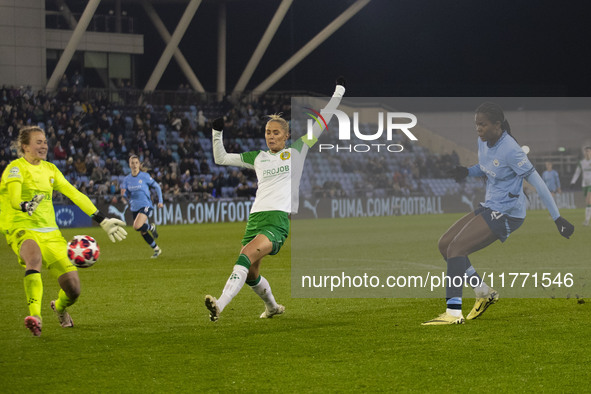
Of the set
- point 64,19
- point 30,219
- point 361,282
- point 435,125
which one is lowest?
point 361,282

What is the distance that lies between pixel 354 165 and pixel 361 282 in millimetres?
22159

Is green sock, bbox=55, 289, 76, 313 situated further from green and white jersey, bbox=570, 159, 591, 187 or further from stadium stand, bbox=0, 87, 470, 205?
stadium stand, bbox=0, 87, 470, 205

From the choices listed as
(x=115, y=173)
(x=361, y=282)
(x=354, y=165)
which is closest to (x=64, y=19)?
(x=115, y=173)

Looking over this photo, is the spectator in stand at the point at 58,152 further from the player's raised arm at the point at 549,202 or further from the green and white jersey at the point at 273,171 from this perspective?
the player's raised arm at the point at 549,202

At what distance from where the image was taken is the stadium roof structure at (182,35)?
4019 cm

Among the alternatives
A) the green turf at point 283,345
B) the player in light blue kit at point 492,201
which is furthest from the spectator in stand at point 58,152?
the player in light blue kit at point 492,201

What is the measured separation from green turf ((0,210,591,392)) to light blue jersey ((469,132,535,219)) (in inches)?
50.1

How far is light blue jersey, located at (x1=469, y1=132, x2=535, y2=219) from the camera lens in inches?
398

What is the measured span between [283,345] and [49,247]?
8.78ft

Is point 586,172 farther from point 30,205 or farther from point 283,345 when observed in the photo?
point 30,205

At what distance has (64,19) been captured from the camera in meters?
44.8

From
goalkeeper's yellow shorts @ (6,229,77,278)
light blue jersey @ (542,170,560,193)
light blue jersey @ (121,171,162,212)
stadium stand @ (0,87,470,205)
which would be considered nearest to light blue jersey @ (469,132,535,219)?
goalkeeper's yellow shorts @ (6,229,77,278)

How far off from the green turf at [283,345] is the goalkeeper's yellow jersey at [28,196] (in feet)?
3.77

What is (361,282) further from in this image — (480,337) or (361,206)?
(361,206)
